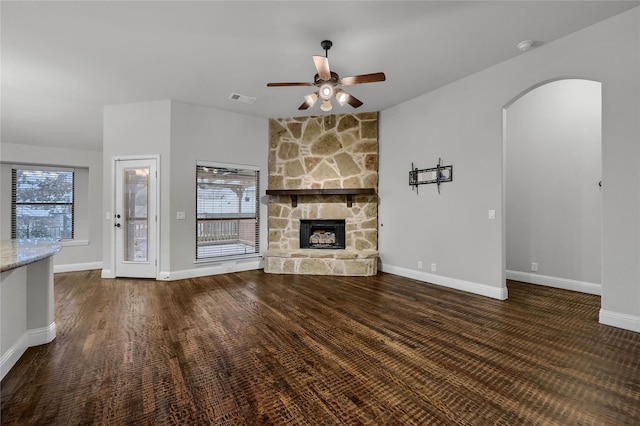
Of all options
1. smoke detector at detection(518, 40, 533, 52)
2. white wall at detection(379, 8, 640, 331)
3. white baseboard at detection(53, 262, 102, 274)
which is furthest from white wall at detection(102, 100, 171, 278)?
smoke detector at detection(518, 40, 533, 52)

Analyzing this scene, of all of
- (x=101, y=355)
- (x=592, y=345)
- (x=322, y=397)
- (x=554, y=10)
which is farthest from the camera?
(x=554, y=10)

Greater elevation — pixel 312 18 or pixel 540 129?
pixel 312 18

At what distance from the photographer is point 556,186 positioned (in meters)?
4.40

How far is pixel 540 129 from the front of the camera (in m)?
4.57

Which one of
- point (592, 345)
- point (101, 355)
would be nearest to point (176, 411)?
point (101, 355)

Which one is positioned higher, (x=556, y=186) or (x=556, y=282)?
(x=556, y=186)

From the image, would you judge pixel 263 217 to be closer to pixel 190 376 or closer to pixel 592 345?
pixel 190 376

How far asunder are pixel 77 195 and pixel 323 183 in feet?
18.7

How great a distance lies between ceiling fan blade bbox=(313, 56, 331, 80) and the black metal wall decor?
2334mm

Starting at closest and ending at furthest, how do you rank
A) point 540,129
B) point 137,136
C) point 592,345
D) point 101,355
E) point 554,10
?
point 101,355 → point 592,345 → point 554,10 → point 540,129 → point 137,136

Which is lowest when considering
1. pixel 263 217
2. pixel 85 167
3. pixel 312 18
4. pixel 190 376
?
pixel 190 376

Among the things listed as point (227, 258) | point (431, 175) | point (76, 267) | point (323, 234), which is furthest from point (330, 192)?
point (76, 267)

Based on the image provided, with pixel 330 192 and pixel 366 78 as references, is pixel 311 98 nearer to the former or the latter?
pixel 366 78

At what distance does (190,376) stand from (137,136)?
14.5 feet
